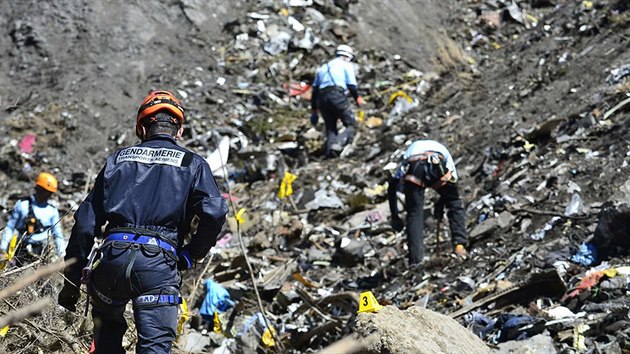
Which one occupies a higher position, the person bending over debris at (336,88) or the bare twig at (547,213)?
the bare twig at (547,213)

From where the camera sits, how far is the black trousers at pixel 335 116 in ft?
36.6

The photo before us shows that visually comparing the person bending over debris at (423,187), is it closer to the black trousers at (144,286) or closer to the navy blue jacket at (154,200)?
the navy blue jacket at (154,200)

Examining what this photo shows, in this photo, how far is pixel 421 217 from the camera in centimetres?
773


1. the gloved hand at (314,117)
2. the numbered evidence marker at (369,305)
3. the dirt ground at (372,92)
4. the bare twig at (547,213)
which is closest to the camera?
the numbered evidence marker at (369,305)

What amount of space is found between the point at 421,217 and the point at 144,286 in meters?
4.35

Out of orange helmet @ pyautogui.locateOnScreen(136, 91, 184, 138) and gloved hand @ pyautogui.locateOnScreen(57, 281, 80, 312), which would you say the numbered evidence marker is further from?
gloved hand @ pyautogui.locateOnScreen(57, 281, 80, 312)

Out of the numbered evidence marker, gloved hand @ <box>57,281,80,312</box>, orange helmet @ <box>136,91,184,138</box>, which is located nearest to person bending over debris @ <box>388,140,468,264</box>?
the numbered evidence marker

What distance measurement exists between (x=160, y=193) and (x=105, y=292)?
0.48 meters

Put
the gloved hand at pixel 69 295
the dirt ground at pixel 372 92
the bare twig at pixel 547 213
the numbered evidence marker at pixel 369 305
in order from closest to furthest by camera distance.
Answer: the numbered evidence marker at pixel 369 305
the gloved hand at pixel 69 295
the bare twig at pixel 547 213
the dirt ground at pixel 372 92

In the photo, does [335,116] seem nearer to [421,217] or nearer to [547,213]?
[421,217]

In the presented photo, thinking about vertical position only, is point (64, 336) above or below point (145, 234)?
below

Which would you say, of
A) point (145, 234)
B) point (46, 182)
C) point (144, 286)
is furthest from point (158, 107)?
point (46, 182)

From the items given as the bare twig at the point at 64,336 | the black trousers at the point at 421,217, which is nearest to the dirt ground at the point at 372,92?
the black trousers at the point at 421,217

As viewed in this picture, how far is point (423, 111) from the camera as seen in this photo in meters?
12.4
